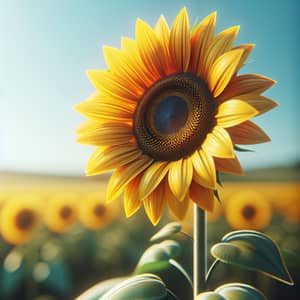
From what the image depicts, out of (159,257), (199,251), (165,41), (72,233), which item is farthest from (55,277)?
(165,41)

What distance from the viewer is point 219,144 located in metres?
0.74

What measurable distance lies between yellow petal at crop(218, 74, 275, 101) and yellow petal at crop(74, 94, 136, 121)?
0.70 feet

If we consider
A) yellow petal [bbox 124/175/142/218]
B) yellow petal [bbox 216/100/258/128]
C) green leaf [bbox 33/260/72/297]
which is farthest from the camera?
green leaf [bbox 33/260/72/297]

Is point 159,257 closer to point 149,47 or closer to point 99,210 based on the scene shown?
point 99,210

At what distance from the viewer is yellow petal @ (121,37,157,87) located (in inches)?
34.2

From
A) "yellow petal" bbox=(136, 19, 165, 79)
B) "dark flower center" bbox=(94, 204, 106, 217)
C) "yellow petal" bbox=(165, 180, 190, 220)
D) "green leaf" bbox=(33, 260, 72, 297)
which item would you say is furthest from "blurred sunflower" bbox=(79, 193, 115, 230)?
"yellow petal" bbox=(136, 19, 165, 79)

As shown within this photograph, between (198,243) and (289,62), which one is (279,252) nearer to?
(198,243)

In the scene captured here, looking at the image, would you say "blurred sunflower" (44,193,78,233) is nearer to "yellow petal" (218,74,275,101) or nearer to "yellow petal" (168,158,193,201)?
"yellow petal" (168,158,193,201)

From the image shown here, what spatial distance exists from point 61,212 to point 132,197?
0.27 metres

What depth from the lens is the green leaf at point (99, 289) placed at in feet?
3.06

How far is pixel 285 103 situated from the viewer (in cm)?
83

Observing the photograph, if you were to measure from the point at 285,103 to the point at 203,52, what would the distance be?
18 centimetres

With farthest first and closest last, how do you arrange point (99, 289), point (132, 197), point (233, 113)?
point (99, 289) → point (132, 197) → point (233, 113)

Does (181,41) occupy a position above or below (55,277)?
above
